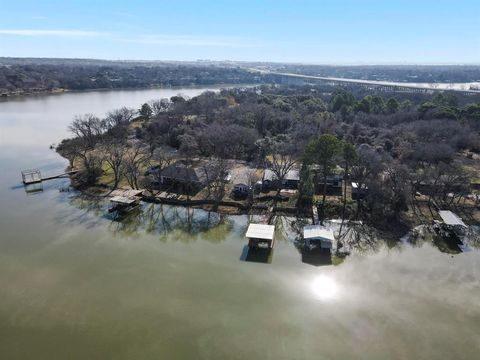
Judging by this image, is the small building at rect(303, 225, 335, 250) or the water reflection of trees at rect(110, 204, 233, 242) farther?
the water reflection of trees at rect(110, 204, 233, 242)

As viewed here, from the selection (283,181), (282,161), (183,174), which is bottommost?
(283,181)

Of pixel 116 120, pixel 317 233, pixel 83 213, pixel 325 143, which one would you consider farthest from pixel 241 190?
pixel 116 120

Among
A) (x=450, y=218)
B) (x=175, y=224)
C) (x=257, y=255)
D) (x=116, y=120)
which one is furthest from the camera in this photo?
(x=116, y=120)

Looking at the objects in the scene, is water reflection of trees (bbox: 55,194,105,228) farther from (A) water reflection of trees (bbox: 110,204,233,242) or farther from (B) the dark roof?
(B) the dark roof

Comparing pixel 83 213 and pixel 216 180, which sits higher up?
pixel 216 180

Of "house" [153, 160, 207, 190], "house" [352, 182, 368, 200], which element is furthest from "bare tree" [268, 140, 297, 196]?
"house" [153, 160, 207, 190]

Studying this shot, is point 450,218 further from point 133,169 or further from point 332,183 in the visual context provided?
point 133,169
